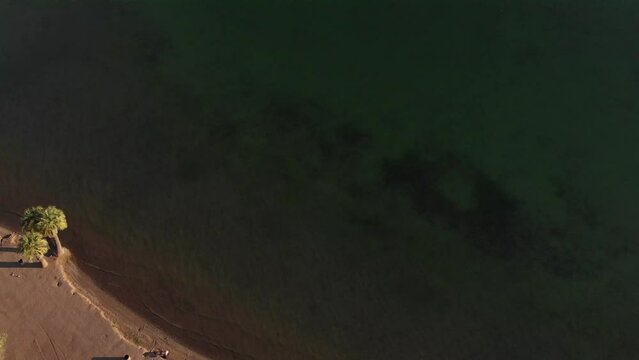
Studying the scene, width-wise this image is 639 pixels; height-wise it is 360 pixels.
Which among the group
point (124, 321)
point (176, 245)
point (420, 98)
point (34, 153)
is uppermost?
point (420, 98)

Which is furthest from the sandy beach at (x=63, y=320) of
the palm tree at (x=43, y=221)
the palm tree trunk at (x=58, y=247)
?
the palm tree at (x=43, y=221)

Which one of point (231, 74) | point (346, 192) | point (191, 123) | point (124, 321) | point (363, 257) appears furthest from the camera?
point (231, 74)

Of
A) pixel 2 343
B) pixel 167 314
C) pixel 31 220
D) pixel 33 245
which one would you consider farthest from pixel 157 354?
pixel 31 220

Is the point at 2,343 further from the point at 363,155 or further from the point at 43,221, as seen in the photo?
the point at 363,155

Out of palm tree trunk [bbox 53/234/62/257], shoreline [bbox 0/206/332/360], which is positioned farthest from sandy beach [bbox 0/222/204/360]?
palm tree trunk [bbox 53/234/62/257]

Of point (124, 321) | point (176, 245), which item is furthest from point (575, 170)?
point (124, 321)

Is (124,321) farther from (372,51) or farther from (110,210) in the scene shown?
(372,51)

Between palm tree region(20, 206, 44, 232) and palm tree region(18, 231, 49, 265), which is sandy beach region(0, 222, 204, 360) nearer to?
palm tree region(18, 231, 49, 265)
